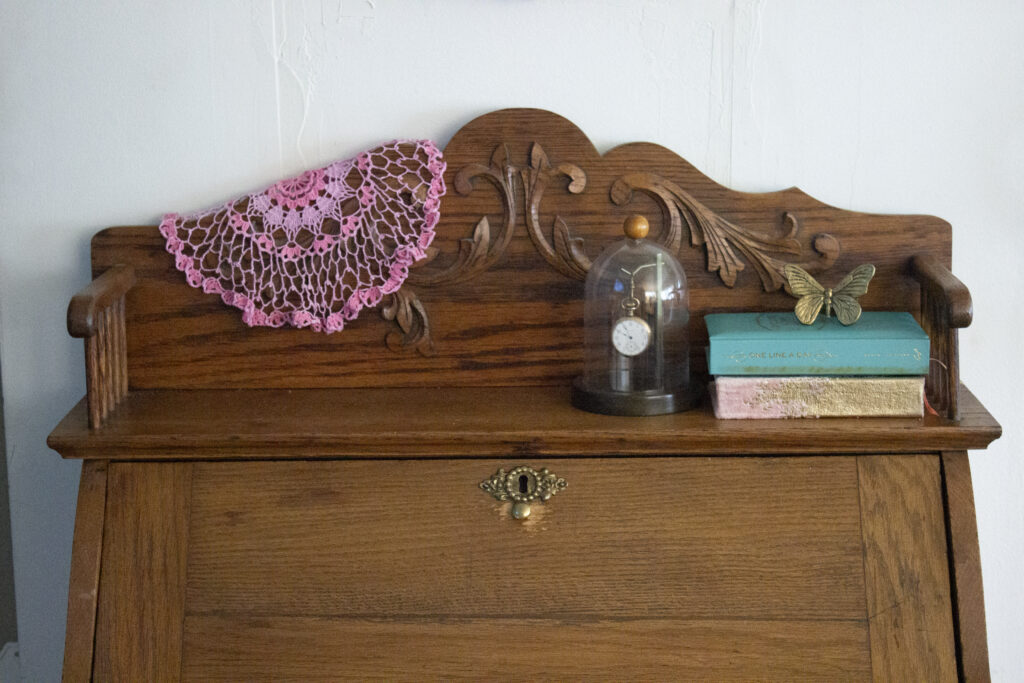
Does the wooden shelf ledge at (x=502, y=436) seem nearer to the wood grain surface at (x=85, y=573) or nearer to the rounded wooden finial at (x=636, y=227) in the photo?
the wood grain surface at (x=85, y=573)

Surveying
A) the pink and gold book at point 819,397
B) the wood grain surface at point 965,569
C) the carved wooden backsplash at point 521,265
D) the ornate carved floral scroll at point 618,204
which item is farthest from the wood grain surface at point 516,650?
the ornate carved floral scroll at point 618,204

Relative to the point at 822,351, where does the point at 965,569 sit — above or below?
below

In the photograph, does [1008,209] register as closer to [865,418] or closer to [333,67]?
[865,418]

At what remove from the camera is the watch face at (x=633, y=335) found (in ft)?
4.39

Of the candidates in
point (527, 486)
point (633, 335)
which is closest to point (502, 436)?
point (527, 486)

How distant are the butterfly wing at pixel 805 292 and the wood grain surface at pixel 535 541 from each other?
0.65ft

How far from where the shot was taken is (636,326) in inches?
52.6

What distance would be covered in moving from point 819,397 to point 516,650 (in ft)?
1.64

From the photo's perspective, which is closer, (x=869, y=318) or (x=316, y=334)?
(x=869, y=318)

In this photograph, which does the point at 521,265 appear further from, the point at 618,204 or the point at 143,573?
the point at 143,573

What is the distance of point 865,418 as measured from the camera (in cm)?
126

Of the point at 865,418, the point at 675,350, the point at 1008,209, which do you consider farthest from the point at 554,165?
the point at 1008,209

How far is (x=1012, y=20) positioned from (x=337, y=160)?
100cm

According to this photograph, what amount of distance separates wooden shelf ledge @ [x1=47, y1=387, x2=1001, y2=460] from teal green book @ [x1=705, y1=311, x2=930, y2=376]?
0.21ft
